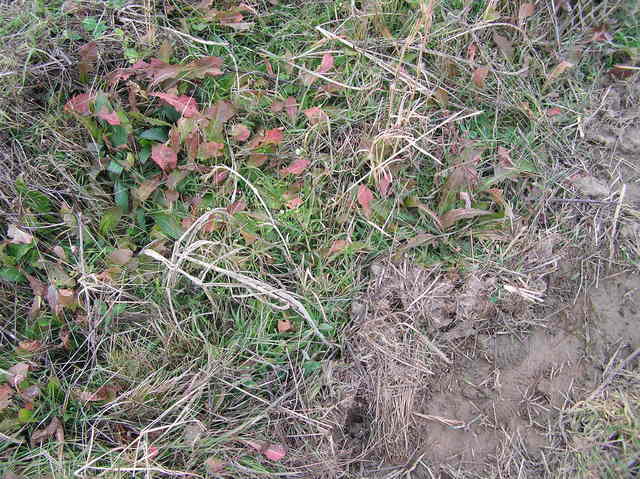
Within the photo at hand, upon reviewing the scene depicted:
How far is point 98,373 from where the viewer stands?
6.08ft

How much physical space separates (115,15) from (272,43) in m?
0.65

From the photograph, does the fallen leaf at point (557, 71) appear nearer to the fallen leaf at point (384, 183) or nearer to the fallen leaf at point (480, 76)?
the fallen leaf at point (480, 76)

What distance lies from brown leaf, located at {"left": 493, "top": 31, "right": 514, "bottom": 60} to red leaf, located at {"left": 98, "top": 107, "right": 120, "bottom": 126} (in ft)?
5.33

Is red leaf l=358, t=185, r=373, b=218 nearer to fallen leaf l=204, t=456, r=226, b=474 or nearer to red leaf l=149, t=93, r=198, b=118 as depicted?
red leaf l=149, t=93, r=198, b=118

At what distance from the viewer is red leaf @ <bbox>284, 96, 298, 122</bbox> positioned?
6.87 feet

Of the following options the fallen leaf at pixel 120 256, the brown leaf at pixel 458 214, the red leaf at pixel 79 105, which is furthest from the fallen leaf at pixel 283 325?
the red leaf at pixel 79 105

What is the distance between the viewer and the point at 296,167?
2.03 m

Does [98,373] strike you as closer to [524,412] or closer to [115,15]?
[115,15]

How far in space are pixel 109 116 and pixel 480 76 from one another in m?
1.50

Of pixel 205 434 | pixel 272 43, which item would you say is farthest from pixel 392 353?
pixel 272 43

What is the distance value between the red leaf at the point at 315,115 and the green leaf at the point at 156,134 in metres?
0.57

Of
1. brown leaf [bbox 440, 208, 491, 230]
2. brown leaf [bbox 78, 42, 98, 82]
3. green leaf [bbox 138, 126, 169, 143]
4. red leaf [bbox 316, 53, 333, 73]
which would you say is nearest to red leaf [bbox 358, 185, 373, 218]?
brown leaf [bbox 440, 208, 491, 230]

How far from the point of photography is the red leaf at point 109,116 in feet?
6.20

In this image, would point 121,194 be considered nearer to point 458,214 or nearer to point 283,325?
point 283,325
